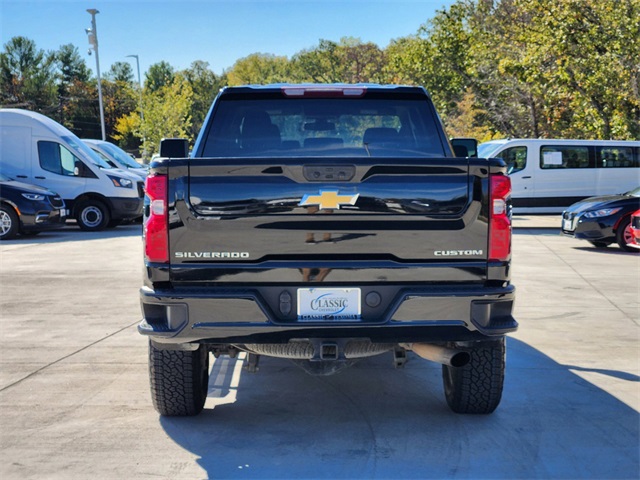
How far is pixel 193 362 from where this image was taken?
462cm

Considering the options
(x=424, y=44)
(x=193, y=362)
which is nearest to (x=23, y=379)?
(x=193, y=362)

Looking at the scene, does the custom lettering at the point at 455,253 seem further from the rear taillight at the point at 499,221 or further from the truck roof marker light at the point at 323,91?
the truck roof marker light at the point at 323,91

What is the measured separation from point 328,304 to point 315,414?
1108 mm

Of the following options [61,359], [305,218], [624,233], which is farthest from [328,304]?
[624,233]

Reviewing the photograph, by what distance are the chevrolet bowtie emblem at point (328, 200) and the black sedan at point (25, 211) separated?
44.4ft

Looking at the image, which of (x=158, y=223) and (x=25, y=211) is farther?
(x=25, y=211)

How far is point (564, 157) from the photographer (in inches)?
790

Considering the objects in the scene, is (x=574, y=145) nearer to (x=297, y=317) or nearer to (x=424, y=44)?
(x=297, y=317)

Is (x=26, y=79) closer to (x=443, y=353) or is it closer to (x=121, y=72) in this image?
(x=121, y=72)

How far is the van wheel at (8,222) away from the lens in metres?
16.3

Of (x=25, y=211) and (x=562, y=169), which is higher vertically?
(x=562, y=169)

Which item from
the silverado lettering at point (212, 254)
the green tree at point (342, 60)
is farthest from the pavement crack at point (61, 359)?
the green tree at point (342, 60)

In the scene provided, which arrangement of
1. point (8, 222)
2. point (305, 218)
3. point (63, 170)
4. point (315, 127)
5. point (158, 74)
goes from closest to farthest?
point (305, 218), point (315, 127), point (8, 222), point (63, 170), point (158, 74)

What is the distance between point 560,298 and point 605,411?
14.4 ft
